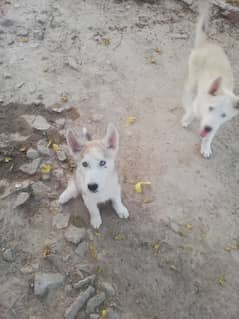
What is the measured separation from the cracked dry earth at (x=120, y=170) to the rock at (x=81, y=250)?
0.02 meters

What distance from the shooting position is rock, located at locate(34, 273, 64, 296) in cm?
370

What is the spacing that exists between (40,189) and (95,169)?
3.51 ft

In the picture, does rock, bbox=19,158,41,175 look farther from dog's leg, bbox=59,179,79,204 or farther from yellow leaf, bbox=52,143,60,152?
dog's leg, bbox=59,179,79,204

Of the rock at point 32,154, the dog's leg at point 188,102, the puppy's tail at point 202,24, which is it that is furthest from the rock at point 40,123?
the puppy's tail at point 202,24

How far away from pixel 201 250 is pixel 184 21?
451cm

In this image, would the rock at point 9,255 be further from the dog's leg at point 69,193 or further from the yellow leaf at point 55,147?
the yellow leaf at point 55,147

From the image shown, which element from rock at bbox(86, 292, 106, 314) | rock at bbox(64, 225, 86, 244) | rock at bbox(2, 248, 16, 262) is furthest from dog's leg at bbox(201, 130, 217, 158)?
rock at bbox(2, 248, 16, 262)

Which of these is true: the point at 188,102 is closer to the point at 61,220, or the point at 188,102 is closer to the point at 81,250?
the point at 61,220

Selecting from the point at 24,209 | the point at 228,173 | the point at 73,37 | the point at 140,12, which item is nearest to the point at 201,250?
the point at 228,173

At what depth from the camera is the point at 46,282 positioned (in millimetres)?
3748

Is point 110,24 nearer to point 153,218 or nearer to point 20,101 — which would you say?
point 20,101

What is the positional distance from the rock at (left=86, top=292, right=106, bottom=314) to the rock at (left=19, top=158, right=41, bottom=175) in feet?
5.37

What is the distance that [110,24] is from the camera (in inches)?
273

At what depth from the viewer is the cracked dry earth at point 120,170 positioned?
3846 mm
